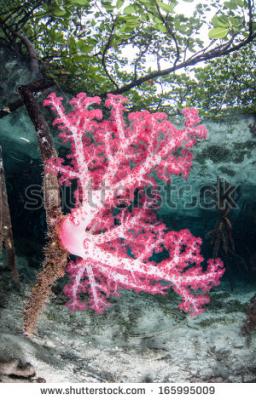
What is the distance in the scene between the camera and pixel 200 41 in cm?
351

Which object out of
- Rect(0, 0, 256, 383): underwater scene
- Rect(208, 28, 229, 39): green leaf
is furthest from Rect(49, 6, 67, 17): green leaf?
Rect(208, 28, 229, 39): green leaf

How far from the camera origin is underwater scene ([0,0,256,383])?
254cm

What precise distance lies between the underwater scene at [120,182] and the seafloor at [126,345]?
2 cm

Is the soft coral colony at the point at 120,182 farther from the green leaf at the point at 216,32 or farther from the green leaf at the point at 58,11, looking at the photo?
the green leaf at the point at 58,11

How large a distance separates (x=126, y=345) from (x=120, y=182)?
2642 mm

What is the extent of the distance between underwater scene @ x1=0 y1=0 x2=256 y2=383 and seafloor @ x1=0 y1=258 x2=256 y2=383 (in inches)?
Answer: 0.9

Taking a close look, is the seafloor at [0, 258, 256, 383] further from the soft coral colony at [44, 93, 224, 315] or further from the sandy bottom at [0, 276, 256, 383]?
the soft coral colony at [44, 93, 224, 315]

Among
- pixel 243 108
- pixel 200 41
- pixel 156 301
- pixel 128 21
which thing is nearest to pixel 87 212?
pixel 128 21

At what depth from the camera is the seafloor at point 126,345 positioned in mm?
2805

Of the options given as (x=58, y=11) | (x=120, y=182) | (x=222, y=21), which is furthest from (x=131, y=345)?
(x=58, y=11)

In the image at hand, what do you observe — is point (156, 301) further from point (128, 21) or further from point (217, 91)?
point (128, 21)

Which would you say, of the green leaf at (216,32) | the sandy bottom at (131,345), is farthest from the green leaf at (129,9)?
the sandy bottom at (131,345)

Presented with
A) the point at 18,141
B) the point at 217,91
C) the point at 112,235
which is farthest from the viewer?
the point at 18,141
